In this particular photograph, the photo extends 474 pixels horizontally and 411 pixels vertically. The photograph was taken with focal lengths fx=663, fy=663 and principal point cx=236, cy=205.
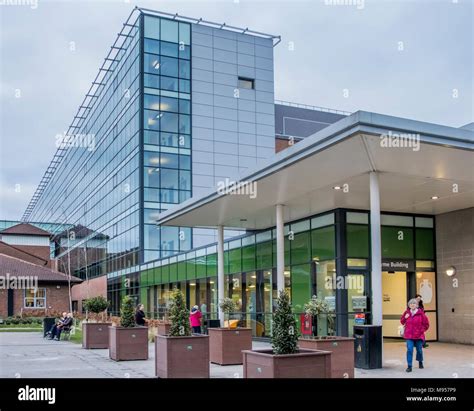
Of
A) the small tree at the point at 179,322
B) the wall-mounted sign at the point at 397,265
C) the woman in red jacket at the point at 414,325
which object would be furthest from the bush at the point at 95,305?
the woman in red jacket at the point at 414,325

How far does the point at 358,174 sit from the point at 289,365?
27.0 ft

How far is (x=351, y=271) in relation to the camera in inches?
846

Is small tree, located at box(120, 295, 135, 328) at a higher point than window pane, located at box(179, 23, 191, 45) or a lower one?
lower

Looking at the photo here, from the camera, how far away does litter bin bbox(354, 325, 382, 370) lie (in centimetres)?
1573

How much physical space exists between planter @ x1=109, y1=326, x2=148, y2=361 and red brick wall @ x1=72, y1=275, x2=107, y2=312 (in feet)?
125

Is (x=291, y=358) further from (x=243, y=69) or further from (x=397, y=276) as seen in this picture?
(x=243, y=69)

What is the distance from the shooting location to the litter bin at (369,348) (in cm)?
1573

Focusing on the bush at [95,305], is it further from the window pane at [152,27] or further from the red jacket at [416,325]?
the window pane at [152,27]

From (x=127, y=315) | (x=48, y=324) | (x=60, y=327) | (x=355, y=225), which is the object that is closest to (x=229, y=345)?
(x=127, y=315)

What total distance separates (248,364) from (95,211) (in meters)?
50.4

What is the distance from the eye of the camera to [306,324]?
20.2 m

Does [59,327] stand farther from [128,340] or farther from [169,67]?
[169,67]

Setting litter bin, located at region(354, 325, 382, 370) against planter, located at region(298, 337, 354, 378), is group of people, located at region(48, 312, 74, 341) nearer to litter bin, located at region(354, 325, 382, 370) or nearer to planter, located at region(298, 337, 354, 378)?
litter bin, located at region(354, 325, 382, 370)

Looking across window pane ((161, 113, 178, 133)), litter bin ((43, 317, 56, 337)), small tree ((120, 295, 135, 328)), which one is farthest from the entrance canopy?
window pane ((161, 113, 178, 133))
